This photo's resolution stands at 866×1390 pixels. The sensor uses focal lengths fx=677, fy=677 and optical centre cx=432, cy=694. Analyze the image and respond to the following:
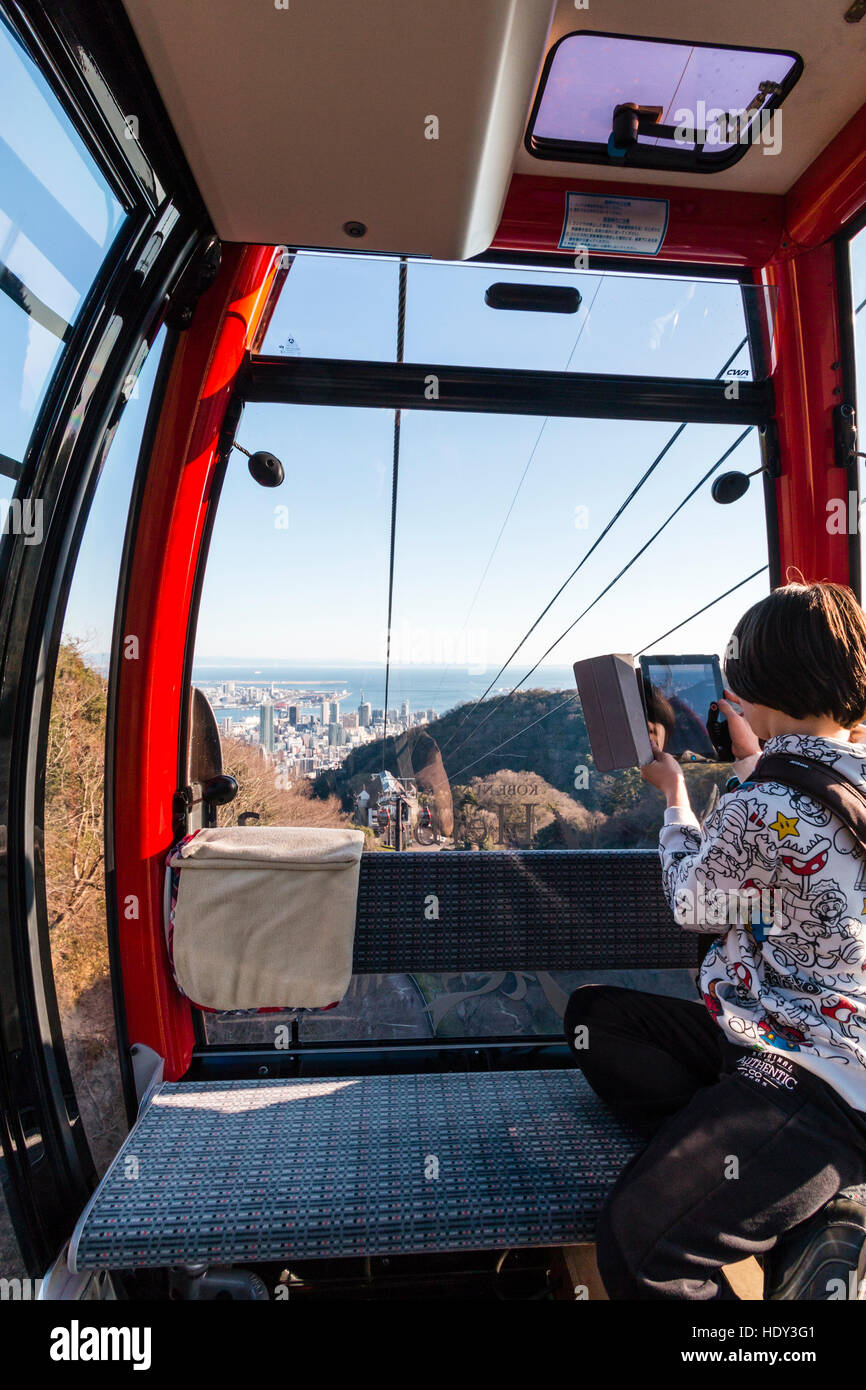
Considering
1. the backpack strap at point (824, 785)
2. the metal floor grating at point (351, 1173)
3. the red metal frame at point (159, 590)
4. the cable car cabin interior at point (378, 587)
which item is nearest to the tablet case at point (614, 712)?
the cable car cabin interior at point (378, 587)

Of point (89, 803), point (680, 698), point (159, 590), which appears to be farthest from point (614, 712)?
point (89, 803)

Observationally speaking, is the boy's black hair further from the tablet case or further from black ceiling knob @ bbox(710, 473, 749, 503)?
black ceiling knob @ bbox(710, 473, 749, 503)

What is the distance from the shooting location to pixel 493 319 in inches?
85.5

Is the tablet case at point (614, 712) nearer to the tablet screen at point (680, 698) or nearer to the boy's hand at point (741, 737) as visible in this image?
the tablet screen at point (680, 698)

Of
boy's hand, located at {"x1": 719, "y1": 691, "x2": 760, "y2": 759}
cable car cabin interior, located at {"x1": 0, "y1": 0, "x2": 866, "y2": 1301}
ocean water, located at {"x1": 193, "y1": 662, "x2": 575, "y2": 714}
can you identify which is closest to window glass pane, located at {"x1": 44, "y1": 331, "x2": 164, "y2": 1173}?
cable car cabin interior, located at {"x1": 0, "y1": 0, "x2": 866, "y2": 1301}

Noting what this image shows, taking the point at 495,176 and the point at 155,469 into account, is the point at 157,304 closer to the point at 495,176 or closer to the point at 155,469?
the point at 155,469

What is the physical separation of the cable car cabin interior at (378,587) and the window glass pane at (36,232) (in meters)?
0.01

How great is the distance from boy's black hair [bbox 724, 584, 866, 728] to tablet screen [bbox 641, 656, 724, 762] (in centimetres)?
46

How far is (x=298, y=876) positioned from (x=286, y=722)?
53 centimetres

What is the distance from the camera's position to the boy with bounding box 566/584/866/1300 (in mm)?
1212

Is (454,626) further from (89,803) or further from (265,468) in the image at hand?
(89,803)

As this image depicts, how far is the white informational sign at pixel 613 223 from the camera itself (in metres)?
2.10

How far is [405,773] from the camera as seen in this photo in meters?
2.35
